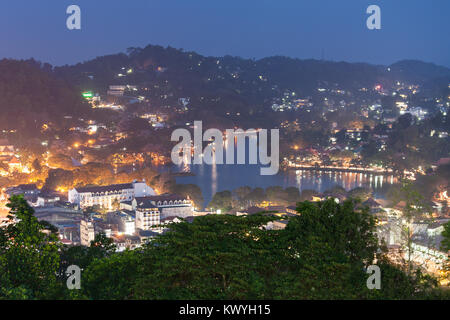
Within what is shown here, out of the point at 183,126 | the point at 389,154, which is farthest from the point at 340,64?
the point at 389,154

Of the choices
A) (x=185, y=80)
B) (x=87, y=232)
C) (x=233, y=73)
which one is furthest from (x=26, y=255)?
(x=233, y=73)

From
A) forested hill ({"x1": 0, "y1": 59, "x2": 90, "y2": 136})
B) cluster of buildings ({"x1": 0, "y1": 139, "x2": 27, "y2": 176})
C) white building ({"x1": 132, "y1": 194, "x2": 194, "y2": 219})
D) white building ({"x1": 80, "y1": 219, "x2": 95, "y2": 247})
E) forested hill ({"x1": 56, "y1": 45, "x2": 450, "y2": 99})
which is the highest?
forested hill ({"x1": 56, "y1": 45, "x2": 450, "y2": 99})

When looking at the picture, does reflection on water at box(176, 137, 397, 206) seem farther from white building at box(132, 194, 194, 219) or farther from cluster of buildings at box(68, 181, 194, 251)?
white building at box(132, 194, 194, 219)

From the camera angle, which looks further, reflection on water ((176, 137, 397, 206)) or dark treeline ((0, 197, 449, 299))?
reflection on water ((176, 137, 397, 206))

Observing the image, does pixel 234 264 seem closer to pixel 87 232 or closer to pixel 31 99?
pixel 87 232

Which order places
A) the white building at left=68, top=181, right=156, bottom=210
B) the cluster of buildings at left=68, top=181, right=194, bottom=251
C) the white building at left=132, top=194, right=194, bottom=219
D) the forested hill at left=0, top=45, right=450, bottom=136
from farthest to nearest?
1. the forested hill at left=0, top=45, right=450, bottom=136
2. the white building at left=68, top=181, right=156, bottom=210
3. the white building at left=132, top=194, right=194, bottom=219
4. the cluster of buildings at left=68, top=181, right=194, bottom=251

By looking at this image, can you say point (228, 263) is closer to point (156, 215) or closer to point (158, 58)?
point (156, 215)

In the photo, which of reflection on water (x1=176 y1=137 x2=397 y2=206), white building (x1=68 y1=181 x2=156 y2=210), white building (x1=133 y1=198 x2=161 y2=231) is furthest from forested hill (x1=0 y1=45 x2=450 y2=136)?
white building (x1=133 y1=198 x2=161 y2=231)
